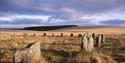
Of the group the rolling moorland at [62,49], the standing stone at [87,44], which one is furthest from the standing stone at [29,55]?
the standing stone at [87,44]

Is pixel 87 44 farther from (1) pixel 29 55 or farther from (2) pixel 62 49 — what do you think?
(1) pixel 29 55

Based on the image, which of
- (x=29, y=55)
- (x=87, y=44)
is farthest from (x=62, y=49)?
(x=29, y=55)

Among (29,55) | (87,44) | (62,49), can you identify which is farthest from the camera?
(62,49)

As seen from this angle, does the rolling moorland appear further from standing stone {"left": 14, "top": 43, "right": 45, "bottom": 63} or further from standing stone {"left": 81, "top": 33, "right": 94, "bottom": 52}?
standing stone {"left": 14, "top": 43, "right": 45, "bottom": 63}

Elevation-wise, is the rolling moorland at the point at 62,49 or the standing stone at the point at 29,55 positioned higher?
the standing stone at the point at 29,55

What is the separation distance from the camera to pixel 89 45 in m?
20.8

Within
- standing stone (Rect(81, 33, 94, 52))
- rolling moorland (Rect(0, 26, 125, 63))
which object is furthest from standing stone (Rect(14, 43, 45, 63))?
standing stone (Rect(81, 33, 94, 52))

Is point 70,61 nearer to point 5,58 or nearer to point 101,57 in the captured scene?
point 101,57

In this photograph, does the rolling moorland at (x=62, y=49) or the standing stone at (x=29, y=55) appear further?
the rolling moorland at (x=62, y=49)

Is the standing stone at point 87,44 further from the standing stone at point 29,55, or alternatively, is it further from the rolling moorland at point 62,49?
the standing stone at point 29,55

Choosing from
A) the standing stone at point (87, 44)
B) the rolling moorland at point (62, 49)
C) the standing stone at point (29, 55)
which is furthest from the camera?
the standing stone at point (87, 44)

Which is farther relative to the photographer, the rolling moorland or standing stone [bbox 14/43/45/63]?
the rolling moorland

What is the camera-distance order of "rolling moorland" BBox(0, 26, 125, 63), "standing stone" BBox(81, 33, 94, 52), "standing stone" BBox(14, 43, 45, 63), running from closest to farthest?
"standing stone" BBox(14, 43, 45, 63) < "rolling moorland" BBox(0, 26, 125, 63) < "standing stone" BBox(81, 33, 94, 52)

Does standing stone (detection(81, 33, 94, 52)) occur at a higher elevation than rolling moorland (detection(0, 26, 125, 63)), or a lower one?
higher
